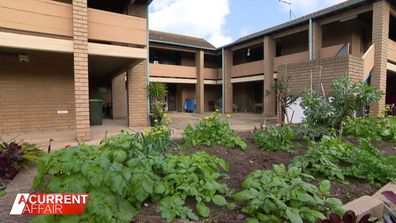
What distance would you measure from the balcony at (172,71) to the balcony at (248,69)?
122 inches

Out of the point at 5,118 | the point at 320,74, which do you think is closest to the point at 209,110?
the point at 320,74

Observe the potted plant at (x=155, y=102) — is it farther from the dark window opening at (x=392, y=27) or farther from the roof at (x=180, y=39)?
the dark window opening at (x=392, y=27)

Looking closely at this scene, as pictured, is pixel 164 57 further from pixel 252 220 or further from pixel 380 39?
pixel 252 220

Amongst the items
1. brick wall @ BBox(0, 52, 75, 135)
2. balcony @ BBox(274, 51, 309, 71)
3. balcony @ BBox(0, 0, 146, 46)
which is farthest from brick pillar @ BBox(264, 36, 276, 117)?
brick wall @ BBox(0, 52, 75, 135)

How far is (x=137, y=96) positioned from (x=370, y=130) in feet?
22.8

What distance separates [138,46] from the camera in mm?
7883

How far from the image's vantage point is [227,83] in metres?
18.8

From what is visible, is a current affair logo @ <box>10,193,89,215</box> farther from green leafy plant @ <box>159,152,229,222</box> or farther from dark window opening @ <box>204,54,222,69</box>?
dark window opening @ <box>204,54,222,69</box>

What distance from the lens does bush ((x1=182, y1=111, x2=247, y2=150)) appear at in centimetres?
371

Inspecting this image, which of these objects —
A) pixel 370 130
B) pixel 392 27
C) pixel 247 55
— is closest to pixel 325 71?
pixel 370 130

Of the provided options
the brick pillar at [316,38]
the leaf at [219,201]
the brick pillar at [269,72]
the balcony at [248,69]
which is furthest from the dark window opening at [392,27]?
the leaf at [219,201]

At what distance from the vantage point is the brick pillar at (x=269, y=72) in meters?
14.9

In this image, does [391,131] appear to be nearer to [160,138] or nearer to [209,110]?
[160,138]

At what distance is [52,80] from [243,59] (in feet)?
51.6
